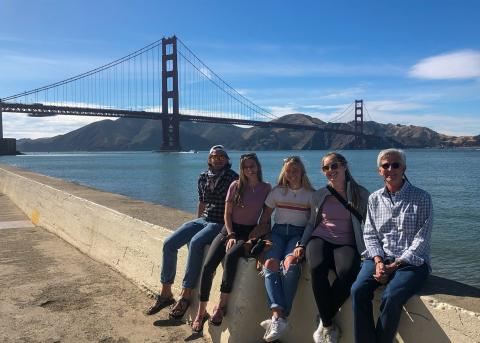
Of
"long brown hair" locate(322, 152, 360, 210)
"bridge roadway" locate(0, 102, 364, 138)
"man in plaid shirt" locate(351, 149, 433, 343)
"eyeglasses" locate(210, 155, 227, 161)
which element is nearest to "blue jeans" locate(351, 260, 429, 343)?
"man in plaid shirt" locate(351, 149, 433, 343)

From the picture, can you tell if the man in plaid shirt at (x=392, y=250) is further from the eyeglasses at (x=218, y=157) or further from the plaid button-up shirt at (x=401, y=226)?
the eyeglasses at (x=218, y=157)

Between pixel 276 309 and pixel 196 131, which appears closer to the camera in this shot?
pixel 276 309

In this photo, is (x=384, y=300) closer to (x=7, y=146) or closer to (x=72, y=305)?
(x=72, y=305)

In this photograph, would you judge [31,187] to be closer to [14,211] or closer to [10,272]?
[14,211]

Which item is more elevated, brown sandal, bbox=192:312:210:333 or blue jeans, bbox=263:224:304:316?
blue jeans, bbox=263:224:304:316

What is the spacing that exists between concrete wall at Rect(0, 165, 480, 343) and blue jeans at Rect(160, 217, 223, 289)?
113 millimetres

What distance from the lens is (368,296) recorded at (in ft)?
7.95

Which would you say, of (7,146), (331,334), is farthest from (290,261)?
(7,146)

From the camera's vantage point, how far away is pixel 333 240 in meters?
2.88

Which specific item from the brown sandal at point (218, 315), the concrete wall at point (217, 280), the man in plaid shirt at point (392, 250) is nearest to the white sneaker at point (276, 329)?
the concrete wall at point (217, 280)

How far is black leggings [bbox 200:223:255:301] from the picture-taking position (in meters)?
3.07

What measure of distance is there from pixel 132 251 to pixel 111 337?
1231 millimetres

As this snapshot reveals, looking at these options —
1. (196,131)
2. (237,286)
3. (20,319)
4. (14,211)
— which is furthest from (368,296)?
(196,131)

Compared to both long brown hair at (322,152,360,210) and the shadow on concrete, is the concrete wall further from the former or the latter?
long brown hair at (322,152,360,210)
